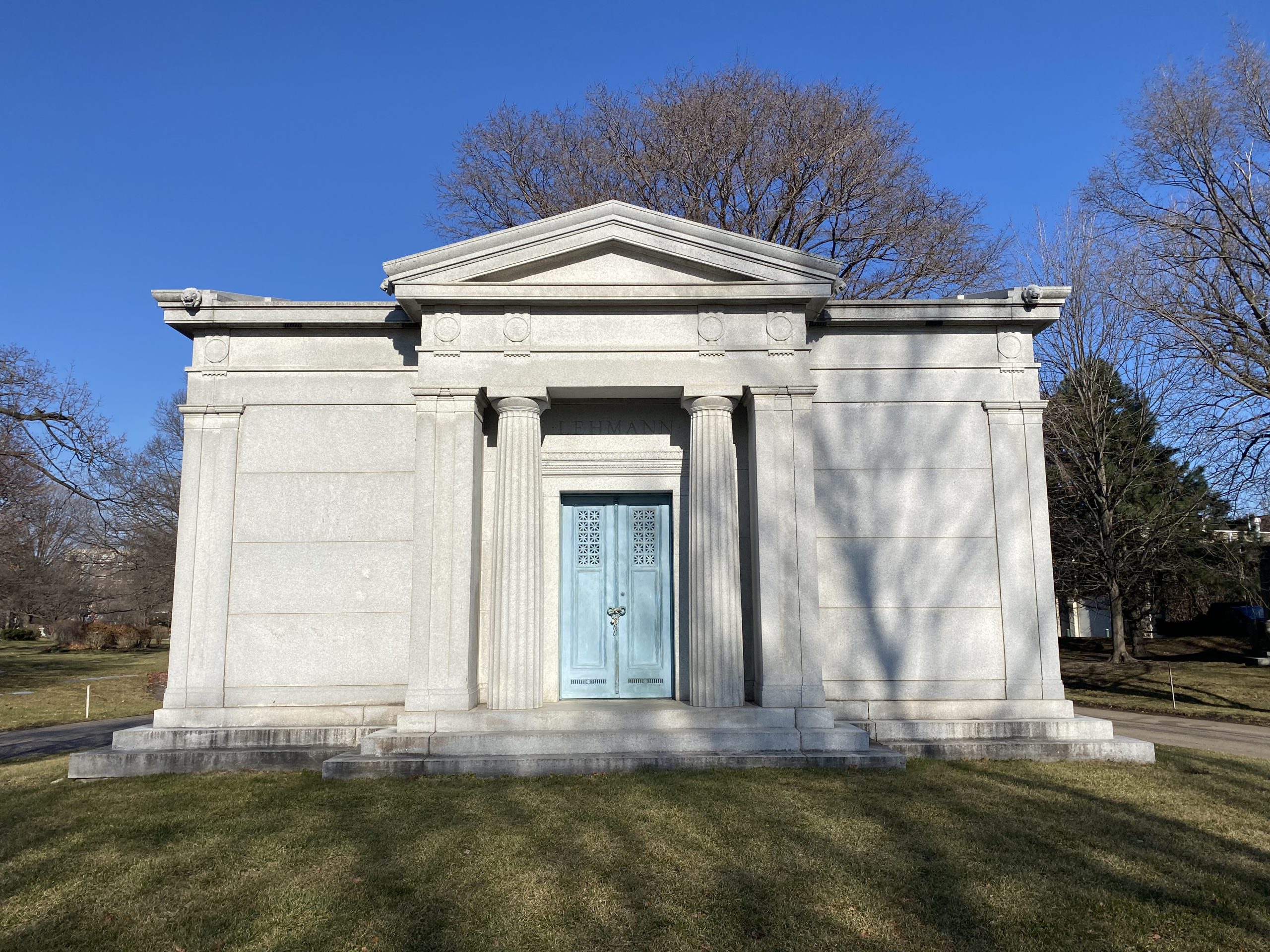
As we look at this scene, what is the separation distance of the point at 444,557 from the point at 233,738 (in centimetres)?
306

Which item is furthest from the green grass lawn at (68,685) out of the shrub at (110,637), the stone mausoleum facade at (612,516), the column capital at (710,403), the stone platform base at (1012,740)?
the stone platform base at (1012,740)

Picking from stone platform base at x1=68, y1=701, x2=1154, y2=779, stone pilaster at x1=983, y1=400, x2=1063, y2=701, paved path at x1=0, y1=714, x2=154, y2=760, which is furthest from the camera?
paved path at x1=0, y1=714, x2=154, y2=760

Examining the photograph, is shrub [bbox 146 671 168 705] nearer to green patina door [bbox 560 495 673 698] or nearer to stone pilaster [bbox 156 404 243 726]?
stone pilaster [bbox 156 404 243 726]

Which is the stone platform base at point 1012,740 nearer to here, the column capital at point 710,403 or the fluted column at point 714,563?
the fluted column at point 714,563

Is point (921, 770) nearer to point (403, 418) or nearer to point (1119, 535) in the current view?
point (403, 418)

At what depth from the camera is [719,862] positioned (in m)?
5.63

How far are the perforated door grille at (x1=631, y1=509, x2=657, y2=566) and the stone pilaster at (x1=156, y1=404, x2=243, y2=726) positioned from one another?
4804 mm

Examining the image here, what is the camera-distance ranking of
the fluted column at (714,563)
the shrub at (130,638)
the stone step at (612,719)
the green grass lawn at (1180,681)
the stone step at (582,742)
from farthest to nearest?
the shrub at (130,638), the green grass lawn at (1180,681), the fluted column at (714,563), the stone step at (612,719), the stone step at (582,742)

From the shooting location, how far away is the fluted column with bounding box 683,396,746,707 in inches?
359

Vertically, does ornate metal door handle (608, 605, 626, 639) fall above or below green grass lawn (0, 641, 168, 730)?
above

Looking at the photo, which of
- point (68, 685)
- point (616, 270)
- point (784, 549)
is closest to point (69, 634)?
point (68, 685)

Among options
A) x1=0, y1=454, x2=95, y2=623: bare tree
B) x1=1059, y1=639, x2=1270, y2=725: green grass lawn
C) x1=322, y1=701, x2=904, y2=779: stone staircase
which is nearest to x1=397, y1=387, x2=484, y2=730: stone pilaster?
x1=322, y1=701, x2=904, y2=779: stone staircase

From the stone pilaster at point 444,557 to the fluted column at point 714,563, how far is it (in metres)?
2.48

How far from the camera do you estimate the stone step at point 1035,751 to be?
9055 mm
